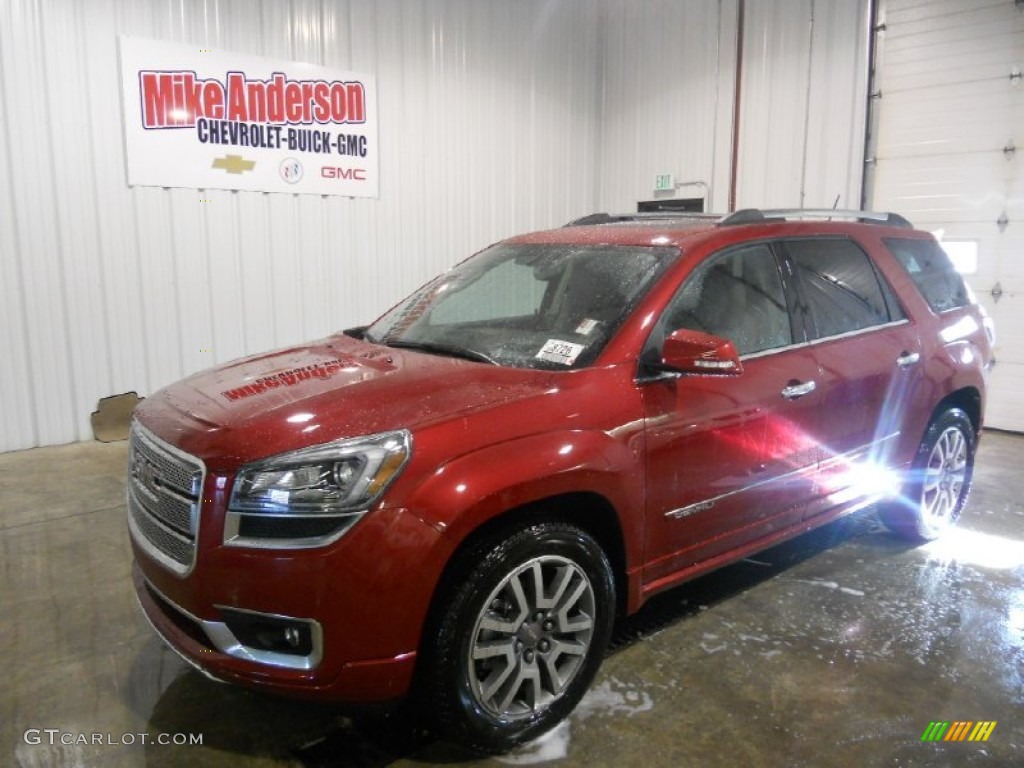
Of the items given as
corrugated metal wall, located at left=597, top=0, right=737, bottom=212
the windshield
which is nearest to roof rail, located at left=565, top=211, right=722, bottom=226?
the windshield

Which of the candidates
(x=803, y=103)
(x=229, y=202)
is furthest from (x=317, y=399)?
(x=803, y=103)

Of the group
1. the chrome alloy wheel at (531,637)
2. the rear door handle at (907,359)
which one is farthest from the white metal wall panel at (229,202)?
the rear door handle at (907,359)

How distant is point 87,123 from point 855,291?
17.6 feet

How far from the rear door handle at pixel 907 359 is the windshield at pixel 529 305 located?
1356 millimetres

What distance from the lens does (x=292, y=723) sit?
237 centimetres

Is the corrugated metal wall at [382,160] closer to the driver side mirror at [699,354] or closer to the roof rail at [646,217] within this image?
the roof rail at [646,217]

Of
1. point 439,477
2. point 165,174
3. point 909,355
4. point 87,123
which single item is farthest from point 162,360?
point 909,355

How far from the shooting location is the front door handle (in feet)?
9.34

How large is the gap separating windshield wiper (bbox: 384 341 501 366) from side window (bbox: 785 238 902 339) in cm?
142

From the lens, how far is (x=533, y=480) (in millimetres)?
2113

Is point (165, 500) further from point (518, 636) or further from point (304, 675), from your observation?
point (518, 636)

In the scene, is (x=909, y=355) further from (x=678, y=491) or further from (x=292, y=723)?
(x=292, y=723)

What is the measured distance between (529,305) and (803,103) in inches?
221

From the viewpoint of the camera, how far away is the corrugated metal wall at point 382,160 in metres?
5.50
